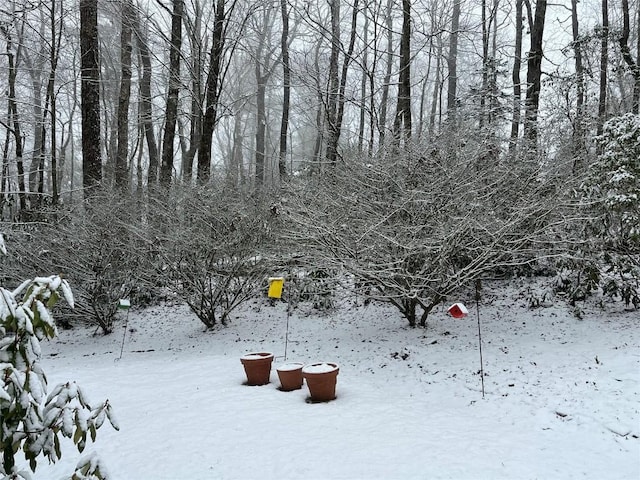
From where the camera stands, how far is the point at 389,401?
4.58 meters

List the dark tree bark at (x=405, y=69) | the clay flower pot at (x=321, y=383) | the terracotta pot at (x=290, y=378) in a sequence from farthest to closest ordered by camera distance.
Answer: the dark tree bark at (x=405, y=69) → the terracotta pot at (x=290, y=378) → the clay flower pot at (x=321, y=383)

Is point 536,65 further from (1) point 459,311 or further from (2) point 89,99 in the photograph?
(2) point 89,99

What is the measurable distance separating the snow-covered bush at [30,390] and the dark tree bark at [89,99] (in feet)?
28.9

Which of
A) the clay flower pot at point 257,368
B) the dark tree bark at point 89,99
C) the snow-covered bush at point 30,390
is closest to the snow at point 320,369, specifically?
the clay flower pot at point 257,368

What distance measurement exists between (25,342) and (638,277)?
6.82 m

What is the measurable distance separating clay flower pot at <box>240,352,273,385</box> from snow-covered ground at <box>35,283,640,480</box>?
128mm

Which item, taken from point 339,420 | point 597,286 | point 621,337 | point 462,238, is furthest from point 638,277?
point 339,420

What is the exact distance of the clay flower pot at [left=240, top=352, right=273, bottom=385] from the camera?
201 inches

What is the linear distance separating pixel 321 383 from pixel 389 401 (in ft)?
2.20

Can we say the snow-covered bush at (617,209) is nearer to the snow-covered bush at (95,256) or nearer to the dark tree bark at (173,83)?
the snow-covered bush at (95,256)

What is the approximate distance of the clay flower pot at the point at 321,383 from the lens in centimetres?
450

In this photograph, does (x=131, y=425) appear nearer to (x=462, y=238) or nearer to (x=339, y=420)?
(x=339, y=420)

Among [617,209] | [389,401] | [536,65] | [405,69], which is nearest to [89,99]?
[405,69]

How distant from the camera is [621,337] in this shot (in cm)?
546
